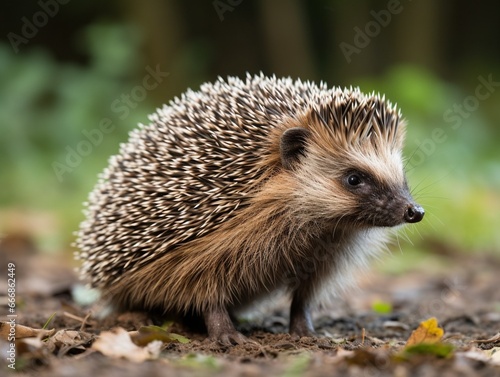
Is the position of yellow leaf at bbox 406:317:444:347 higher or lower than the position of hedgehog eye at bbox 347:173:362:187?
lower

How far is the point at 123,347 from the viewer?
5242 mm

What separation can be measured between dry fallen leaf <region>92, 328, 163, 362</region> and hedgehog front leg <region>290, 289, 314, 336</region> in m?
2.08

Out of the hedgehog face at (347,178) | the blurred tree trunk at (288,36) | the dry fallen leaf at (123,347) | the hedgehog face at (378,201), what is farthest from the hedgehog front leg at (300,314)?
the blurred tree trunk at (288,36)

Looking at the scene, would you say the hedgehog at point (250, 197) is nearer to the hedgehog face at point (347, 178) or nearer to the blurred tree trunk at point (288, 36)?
the hedgehog face at point (347, 178)

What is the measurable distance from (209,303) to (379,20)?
54.7 feet

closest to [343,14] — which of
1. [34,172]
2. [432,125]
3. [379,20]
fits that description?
[379,20]

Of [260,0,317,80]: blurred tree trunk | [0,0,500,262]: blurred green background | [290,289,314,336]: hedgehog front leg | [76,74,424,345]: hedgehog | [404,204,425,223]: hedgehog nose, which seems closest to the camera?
[404,204,425,223]: hedgehog nose

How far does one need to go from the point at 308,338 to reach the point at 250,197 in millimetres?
1294

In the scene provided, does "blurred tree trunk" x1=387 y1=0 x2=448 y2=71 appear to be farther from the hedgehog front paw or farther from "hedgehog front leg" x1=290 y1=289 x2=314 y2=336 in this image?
the hedgehog front paw

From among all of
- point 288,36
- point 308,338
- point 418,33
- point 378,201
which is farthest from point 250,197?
point 418,33

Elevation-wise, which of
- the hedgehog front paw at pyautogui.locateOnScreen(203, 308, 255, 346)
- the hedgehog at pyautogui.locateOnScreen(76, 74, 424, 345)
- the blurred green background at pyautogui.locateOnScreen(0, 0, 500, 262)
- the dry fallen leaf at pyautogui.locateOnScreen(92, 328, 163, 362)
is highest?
the blurred green background at pyautogui.locateOnScreen(0, 0, 500, 262)

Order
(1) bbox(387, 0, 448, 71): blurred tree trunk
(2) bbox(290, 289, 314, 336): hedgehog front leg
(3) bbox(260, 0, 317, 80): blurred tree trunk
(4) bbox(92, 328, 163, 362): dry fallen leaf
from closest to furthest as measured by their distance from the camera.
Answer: (4) bbox(92, 328, 163, 362): dry fallen leaf → (2) bbox(290, 289, 314, 336): hedgehog front leg → (3) bbox(260, 0, 317, 80): blurred tree trunk → (1) bbox(387, 0, 448, 71): blurred tree trunk

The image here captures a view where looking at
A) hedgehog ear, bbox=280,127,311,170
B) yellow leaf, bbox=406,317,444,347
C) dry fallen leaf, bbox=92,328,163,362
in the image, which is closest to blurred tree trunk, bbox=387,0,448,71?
hedgehog ear, bbox=280,127,311,170

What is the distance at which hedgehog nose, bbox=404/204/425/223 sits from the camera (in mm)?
6184
